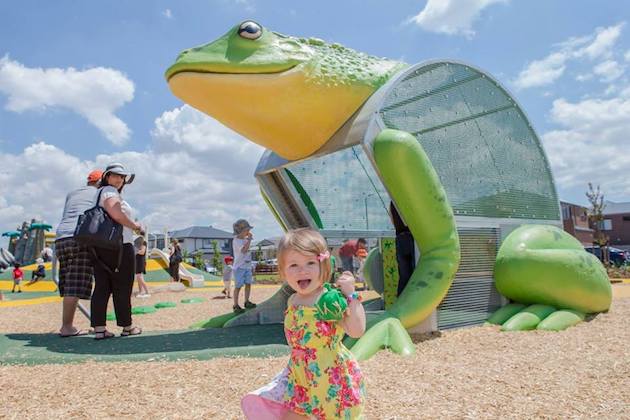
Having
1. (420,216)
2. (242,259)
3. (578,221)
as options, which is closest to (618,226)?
(578,221)

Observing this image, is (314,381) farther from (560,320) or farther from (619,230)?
(619,230)

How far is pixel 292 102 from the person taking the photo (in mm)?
4680

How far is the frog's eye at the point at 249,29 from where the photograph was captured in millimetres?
4504

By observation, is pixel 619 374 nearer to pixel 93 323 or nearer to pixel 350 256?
pixel 93 323

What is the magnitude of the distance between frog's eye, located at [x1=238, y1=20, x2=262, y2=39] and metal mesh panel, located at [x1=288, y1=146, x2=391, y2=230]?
1.93m

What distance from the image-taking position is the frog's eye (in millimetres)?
4504

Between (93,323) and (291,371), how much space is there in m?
3.48

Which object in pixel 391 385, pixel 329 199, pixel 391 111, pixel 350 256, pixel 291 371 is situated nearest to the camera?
pixel 291 371

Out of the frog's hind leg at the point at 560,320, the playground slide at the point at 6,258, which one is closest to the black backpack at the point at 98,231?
the frog's hind leg at the point at 560,320

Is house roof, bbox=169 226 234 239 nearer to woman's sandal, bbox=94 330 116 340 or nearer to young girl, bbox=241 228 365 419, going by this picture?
woman's sandal, bbox=94 330 116 340

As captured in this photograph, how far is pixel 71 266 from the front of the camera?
4930 millimetres

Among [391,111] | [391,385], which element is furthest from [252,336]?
[391,111]

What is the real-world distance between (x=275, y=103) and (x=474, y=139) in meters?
2.48

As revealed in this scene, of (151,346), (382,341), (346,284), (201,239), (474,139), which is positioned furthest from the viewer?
(201,239)
